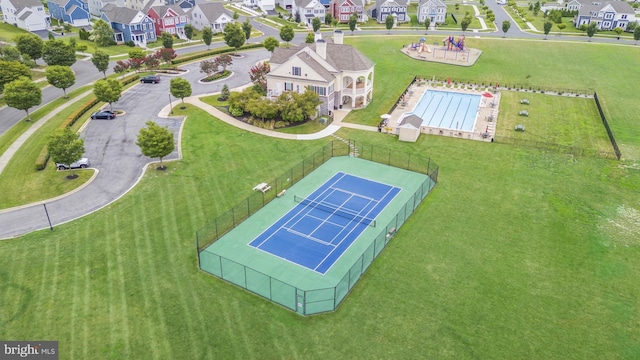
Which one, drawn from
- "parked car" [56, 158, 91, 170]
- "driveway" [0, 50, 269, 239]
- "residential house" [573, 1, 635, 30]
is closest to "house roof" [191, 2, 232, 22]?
"driveway" [0, 50, 269, 239]

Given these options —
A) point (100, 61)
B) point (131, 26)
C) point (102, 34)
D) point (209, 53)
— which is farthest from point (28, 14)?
point (209, 53)

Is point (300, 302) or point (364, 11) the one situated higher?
point (364, 11)

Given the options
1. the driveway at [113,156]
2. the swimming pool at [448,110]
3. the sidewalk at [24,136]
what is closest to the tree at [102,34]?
the driveway at [113,156]

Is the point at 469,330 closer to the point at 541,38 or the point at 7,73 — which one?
the point at 7,73

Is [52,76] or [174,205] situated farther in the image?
[52,76]

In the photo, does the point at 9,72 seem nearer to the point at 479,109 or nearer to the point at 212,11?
the point at 212,11

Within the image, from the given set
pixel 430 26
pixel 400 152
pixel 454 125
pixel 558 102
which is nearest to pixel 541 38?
pixel 430 26
